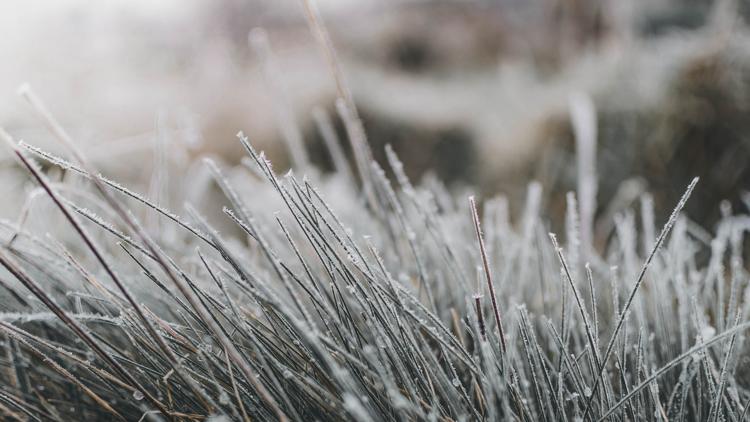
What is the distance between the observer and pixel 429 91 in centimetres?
277

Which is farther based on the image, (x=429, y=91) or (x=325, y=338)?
(x=429, y=91)

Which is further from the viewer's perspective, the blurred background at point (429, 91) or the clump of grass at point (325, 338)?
the blurred background at point (429, 91)

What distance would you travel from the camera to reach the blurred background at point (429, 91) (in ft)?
4.86

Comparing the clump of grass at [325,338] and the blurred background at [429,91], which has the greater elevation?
the blurred background at [429,91]

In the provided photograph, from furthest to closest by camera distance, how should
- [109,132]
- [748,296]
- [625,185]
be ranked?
[109,132]
[625,185]
[748,296]

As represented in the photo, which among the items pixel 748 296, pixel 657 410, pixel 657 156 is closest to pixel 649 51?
pixel 657 156

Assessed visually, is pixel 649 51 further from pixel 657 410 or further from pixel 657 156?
pixel 657 410

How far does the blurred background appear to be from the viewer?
148cm

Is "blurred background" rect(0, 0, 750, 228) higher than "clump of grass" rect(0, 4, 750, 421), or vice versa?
"blurred background" rect(0, 0, 750, 228)

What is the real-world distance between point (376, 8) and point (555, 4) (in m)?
1.47

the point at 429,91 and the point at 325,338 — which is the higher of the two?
the point at 429,91

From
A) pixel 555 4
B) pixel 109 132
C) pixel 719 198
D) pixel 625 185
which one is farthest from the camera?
pixel 555 4

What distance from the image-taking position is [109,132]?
2305 mm

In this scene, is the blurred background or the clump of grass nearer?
the clump of grass
